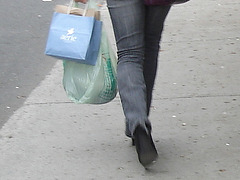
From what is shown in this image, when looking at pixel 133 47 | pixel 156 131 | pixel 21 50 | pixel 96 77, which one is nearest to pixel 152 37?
pixel 133 47

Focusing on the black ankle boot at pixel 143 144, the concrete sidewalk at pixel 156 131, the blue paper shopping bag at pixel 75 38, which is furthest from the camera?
the concrete sidewalk at pixel 156 131

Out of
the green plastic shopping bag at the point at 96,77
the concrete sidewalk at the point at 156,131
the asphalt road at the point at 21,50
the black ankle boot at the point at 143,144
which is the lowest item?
the asphalt road at the point at 21,50

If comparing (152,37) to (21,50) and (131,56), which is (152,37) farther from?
(21,50)

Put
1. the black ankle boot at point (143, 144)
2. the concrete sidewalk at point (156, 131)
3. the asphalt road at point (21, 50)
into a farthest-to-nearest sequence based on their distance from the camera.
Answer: the asphalt road at point (21, 50)
the concrete sidewalk at point (156, 131)
the black ankle boot at point (143, 144)

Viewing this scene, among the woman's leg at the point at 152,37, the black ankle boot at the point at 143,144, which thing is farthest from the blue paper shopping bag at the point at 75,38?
the black ankle boot at the point at 143,144

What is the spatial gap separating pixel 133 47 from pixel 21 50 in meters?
3.75

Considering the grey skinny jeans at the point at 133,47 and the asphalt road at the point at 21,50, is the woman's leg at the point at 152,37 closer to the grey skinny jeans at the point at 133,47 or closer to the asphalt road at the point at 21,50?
the grey skinny jeans at the point at 133,47

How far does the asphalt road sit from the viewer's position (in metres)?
6.08

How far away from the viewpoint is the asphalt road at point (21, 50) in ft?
19.9

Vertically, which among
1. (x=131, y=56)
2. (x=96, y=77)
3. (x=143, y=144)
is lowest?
(x=143, y=144)

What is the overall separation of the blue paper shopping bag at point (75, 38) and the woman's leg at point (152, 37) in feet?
1.01

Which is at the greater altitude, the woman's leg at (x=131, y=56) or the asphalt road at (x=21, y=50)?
the woman's leg at (x=131, y=56)

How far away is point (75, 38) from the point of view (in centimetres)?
401

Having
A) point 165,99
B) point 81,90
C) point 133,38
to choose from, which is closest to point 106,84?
point 81,90
